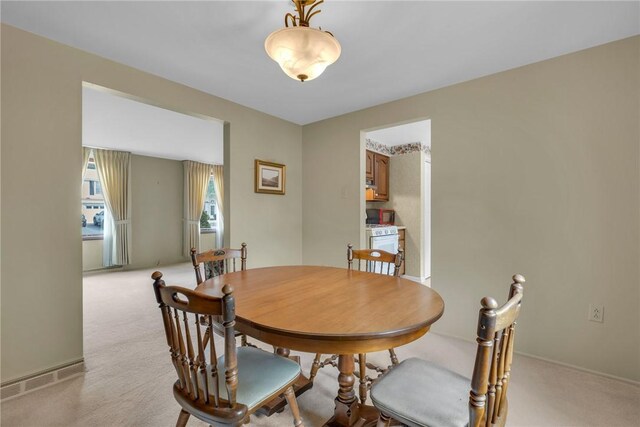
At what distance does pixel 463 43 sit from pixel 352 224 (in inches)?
80.4

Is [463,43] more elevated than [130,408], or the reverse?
[463,43]

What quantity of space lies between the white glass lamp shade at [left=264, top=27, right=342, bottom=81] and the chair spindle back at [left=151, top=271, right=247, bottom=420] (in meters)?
1.16

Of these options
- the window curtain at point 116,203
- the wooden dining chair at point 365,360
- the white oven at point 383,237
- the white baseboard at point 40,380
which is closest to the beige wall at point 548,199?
the wooden dining chair at point 365,360

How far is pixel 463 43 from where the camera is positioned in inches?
79.6

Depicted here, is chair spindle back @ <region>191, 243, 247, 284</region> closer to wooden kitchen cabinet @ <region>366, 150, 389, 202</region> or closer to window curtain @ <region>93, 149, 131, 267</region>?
wooden kitchen cabinet @ <region>366, 150, 389, 202</region>

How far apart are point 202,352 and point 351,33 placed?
6.55 ft

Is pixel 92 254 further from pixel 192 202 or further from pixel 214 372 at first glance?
pixel 214 372

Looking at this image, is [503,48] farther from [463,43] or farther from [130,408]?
[130,408]

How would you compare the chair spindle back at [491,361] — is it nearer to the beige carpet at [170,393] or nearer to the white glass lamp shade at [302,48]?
the beige carpet at [170,393]

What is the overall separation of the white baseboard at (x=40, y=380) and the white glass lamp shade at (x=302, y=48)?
2504 millimetres

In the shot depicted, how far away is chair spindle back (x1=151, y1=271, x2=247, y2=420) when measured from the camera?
37.4 inches

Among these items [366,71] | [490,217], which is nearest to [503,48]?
[366,71]

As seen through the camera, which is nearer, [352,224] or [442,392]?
[442,392]

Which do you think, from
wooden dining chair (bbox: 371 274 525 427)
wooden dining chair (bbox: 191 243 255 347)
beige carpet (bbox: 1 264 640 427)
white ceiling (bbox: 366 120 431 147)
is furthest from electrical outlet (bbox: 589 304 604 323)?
white ceiling (bbox: 366 120 431 147)
